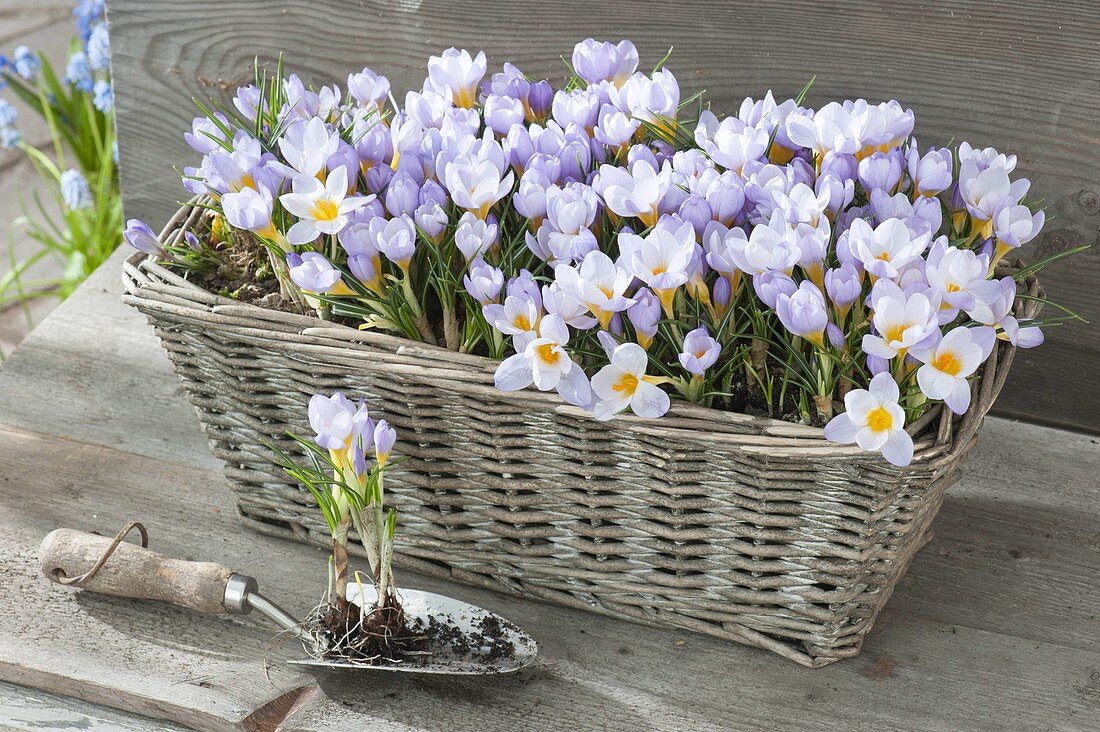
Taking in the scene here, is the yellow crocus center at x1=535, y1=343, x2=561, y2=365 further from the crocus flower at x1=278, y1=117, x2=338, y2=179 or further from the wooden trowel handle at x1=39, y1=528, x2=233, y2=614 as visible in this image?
the wooden trowel handle at x1=39, y1=528, x2=233, y2=614

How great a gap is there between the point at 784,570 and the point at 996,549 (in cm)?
30

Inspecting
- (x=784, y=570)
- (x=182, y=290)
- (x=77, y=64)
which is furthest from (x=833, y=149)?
(x=77, y=64)

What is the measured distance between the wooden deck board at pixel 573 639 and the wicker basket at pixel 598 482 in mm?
41

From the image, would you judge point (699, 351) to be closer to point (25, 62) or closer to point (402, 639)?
point (402, 639)

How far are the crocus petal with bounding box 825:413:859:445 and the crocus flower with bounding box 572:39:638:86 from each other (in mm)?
407

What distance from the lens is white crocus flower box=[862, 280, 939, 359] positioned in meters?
0.67

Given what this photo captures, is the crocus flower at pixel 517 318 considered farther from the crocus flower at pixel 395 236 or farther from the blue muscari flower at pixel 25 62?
the blue muscari flower at pixel 25 62

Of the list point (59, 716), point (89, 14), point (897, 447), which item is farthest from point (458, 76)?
point (89, 14)

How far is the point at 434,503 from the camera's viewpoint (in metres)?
0.92

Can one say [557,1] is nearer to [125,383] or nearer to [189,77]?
[189,77]

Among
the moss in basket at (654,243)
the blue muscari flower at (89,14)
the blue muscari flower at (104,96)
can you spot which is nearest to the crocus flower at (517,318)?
the moss in basket at (654,243)

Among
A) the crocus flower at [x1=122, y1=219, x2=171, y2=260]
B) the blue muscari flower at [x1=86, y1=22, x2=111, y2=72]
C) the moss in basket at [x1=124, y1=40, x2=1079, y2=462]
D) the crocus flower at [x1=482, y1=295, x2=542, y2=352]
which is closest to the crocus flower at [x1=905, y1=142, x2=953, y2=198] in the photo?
the moss in basket at [x1=124, y1=40, x2=1079, y2=462]

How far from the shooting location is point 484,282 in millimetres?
764

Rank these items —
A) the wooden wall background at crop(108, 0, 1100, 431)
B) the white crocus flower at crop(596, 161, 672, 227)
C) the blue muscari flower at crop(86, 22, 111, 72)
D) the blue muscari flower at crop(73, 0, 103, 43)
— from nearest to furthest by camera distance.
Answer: the white crocus flower at crop(596, 161, 672, 227) → the wooden wall background at crop(108, 0, 1100, 431) → the blue muscari flower at crop(86, 22, 111, 72) → the blue muscari flower at crop(73, 0, 103, 43)
